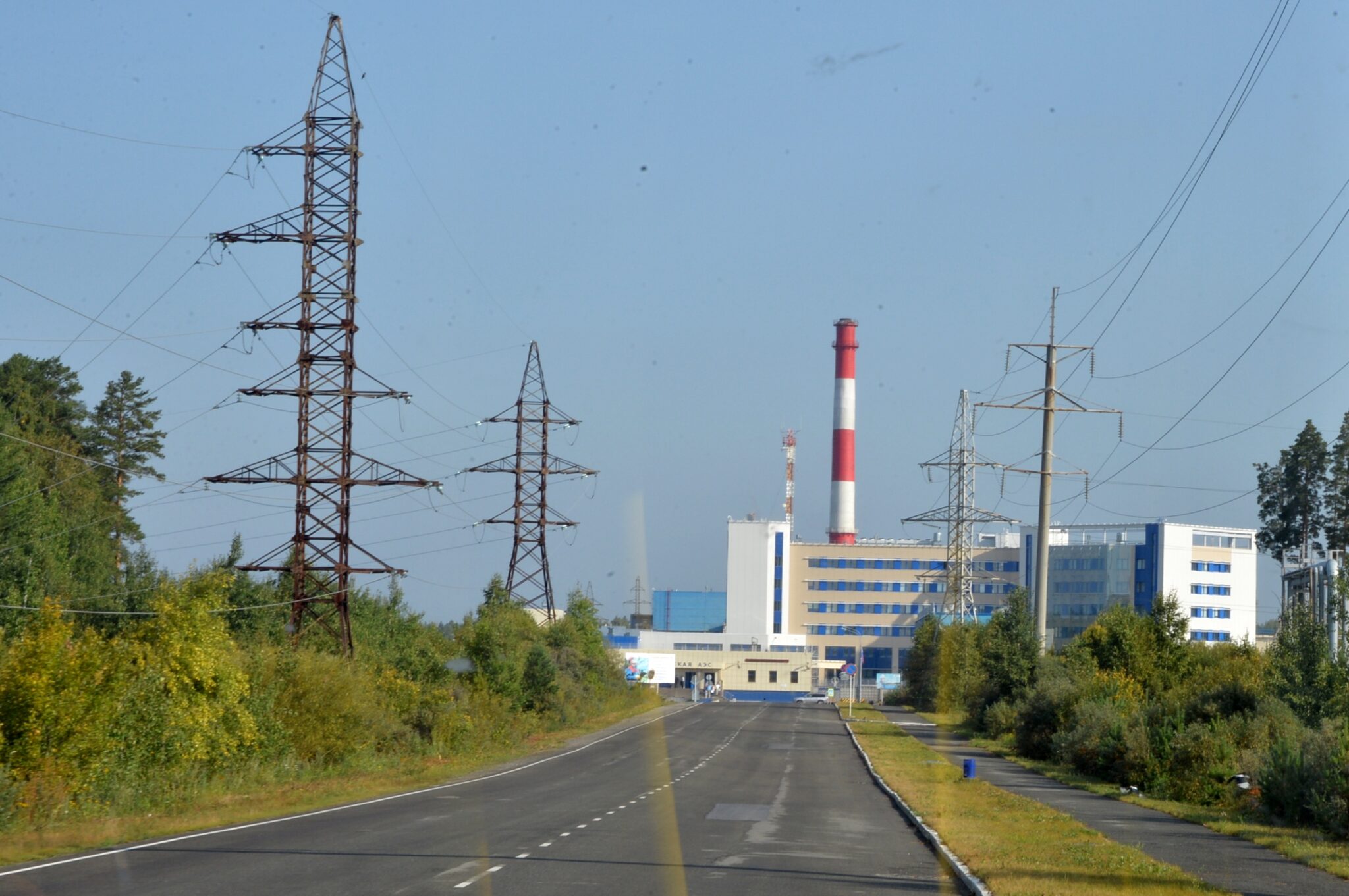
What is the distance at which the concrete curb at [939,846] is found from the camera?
45.3ft

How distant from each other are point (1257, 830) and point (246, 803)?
17.4 metres

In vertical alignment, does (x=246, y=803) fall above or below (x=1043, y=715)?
below

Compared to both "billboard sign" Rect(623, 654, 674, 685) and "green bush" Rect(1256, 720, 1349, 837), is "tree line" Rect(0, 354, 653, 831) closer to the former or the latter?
"green bush" Rect(1256, 720, 1349, 837)

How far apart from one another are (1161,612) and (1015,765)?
32.2 ft

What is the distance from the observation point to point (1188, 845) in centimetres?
1956

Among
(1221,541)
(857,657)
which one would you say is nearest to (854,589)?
(857,657)

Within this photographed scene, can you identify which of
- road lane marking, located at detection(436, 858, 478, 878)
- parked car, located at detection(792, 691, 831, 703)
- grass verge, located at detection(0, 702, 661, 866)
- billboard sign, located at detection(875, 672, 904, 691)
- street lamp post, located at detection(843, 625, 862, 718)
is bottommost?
parked car, located at detection(792, 691, 831, 703)

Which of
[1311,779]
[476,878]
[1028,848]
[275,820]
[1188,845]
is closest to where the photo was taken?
[476,878]

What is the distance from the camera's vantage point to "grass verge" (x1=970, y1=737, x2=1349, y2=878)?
17.8 m

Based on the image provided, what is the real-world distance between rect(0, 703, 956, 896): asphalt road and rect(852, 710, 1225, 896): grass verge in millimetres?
725

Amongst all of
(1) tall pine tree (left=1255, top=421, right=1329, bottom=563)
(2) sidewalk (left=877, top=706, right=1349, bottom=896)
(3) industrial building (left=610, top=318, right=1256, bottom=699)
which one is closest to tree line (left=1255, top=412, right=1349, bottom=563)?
(1) tall pine tree (left=1255, top=421, right=1329, bottom=563)

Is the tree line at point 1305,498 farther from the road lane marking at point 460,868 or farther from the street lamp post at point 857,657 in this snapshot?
the road lane marking at point 460,868

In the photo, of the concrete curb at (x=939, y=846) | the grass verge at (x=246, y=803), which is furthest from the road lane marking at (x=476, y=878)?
the grass verge at (x=246, y=803)

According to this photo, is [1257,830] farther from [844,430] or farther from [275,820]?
[844,430]
